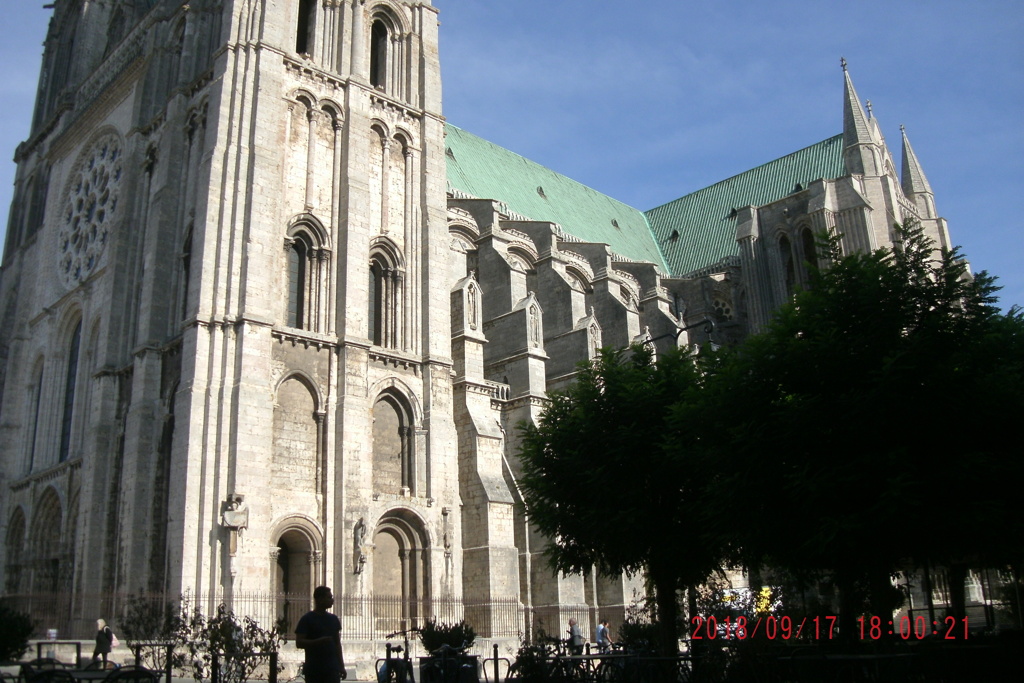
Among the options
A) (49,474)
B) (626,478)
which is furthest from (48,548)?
(626,478)

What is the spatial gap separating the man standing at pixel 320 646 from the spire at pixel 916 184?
1663 inches

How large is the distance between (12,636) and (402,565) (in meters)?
8.44

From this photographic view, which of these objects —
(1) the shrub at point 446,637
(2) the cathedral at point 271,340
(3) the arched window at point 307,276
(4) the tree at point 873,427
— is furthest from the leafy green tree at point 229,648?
(3) the arched window at point 307,276

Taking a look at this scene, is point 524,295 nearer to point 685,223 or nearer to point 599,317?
point 599,317

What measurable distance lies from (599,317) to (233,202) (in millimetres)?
16259

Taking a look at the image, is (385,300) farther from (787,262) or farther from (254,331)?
(787,262)

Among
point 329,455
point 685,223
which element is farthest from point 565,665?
point 685,223

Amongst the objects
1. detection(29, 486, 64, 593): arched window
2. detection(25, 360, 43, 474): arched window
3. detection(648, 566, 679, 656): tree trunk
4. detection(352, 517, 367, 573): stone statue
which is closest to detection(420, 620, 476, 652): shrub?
detection(648, 566, 679, 656): tree trunk

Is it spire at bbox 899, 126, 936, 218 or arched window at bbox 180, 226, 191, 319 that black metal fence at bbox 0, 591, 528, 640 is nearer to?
arched window at bbox 180, 226, 191, 319

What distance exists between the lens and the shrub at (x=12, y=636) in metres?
16.0

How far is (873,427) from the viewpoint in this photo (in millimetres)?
12578

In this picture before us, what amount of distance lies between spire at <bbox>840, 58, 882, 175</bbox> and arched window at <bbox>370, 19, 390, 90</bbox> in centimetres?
2287

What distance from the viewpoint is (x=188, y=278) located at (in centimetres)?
2309

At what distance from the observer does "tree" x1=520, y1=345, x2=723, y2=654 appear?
15.9 m
